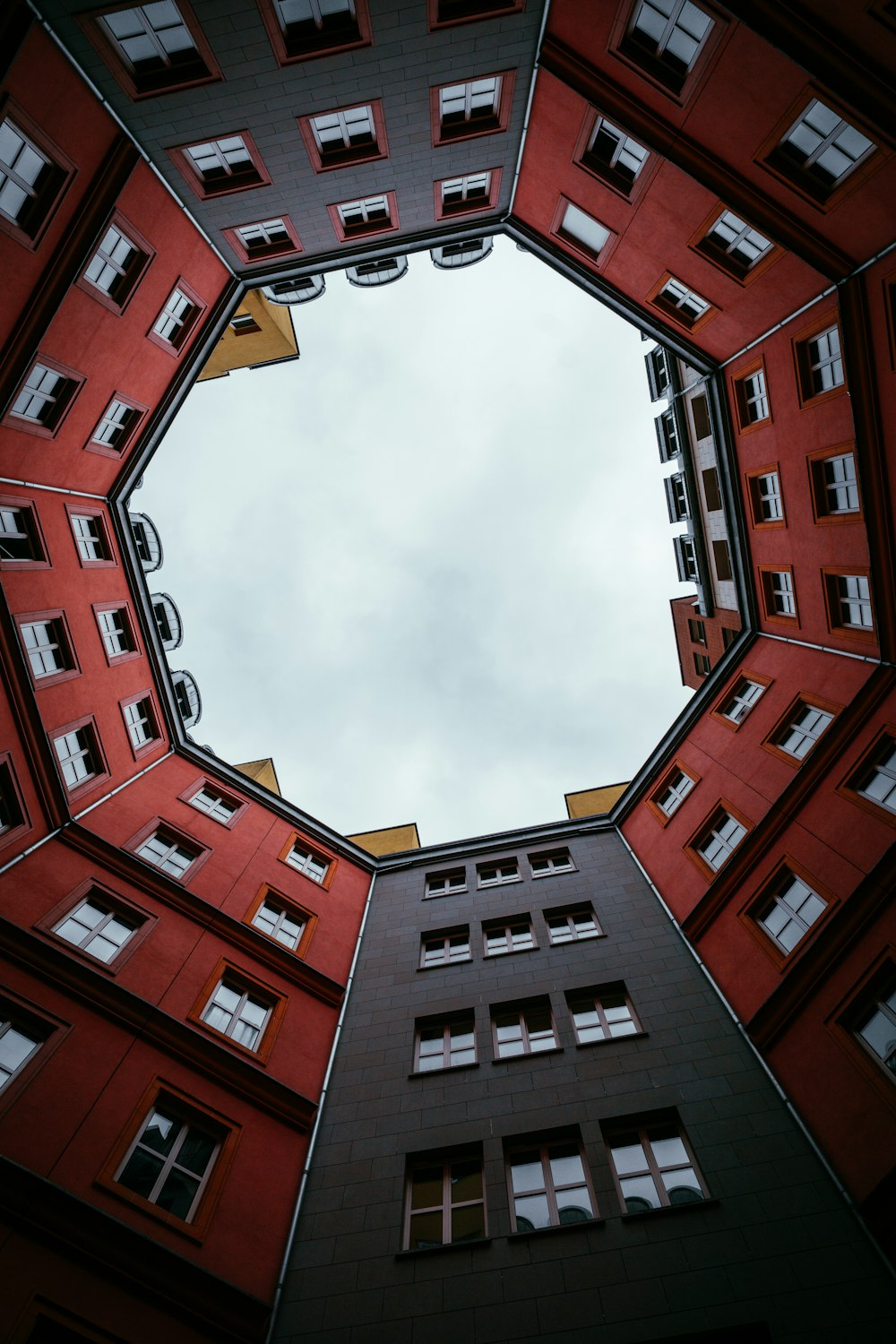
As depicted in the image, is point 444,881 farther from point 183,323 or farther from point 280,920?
point 183,323

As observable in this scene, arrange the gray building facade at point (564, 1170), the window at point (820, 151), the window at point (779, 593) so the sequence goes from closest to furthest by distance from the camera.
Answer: the gray building facade at point (564, 1170)
the window at point (820, 151)
the window at point (779, 593)

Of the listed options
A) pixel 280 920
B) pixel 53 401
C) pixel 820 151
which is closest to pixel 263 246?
pixel 53 401

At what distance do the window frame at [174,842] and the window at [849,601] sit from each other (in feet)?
74.2

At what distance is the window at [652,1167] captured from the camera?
14188 millimetres

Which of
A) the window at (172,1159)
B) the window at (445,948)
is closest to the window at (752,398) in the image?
the window at (445,948)

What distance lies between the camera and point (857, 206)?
17.0m

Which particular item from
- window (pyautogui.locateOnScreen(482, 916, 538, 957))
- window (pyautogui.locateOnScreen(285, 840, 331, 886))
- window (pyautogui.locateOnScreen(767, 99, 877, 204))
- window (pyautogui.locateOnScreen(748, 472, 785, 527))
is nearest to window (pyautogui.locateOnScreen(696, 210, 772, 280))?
window (pyautogui.locateOnScreen(767, 99, 877, 204))

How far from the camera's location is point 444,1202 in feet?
49.9

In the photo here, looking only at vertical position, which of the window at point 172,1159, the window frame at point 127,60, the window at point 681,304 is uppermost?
the window at point 681,304

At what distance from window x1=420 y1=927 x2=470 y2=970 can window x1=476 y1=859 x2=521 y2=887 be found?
133 inches

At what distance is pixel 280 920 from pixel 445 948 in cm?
586

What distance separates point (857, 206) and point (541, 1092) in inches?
914

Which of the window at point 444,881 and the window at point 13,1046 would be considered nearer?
the window at point 13,1046

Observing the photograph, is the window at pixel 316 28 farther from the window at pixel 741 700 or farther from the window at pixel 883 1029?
the window at pixel 883 1029
